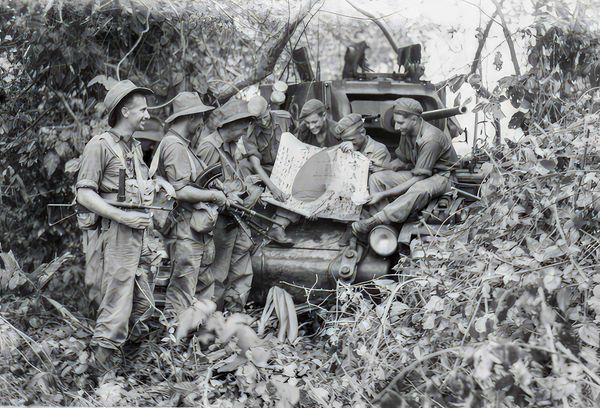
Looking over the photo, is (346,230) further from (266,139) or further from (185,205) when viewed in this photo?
(185,205)

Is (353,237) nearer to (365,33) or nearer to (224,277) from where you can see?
(224,277)

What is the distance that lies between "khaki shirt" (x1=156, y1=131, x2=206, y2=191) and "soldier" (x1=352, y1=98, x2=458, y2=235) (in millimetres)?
1687

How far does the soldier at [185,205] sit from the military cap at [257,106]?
3.00 ft

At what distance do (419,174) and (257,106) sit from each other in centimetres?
158

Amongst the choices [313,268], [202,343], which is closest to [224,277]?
[313,268]

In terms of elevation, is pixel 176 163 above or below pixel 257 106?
below

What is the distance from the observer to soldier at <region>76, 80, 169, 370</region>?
775cm

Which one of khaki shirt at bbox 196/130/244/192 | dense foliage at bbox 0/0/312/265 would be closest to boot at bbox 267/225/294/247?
khaki shirt at bbox 196/130/244/192

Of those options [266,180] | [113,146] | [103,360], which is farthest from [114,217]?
[266,180]

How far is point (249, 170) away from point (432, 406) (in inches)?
175

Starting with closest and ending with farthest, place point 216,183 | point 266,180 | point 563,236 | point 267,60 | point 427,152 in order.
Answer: point 563,236, point 216,183, point 427,152, point 266,180, point 267,60

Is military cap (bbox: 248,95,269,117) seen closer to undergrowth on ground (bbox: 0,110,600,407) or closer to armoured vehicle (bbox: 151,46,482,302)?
armoured vehicle (bbox: 151,46,482,302)

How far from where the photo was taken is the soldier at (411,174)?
9664 mm

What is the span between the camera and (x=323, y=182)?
10.2 metres
